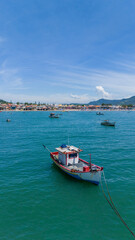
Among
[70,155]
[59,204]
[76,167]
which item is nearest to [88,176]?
[76,167]

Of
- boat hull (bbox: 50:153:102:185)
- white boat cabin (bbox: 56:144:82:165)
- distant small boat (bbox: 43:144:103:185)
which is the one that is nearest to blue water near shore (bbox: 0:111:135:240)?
boat hull (bbox: 50:153:102:185)

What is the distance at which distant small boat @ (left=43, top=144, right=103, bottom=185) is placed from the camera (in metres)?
19.7

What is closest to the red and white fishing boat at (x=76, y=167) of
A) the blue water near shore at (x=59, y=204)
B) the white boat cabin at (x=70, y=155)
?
the white boat cabin at (x=70, y=155)

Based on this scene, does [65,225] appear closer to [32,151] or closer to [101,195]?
[101,195]

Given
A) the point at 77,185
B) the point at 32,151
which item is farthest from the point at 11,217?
the point at 32,151

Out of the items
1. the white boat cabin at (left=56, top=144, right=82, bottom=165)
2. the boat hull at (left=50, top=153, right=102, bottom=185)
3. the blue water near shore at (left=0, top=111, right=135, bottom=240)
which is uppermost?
the white boat cabin at (left=56, top=144, right=82, bottom=165)

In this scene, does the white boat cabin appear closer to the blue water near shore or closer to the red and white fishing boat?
the red and white fishing boat

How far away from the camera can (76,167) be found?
23.1m

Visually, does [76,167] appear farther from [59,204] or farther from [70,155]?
[59,204]

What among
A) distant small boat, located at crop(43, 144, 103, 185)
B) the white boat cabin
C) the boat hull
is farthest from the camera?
the white boat cabin

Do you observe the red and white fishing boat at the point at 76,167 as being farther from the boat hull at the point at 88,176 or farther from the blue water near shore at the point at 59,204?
the blue water near shore at the point at 59,204

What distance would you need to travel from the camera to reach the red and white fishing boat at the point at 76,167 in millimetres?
19719

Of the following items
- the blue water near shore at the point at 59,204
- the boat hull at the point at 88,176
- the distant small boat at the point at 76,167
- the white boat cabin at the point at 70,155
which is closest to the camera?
the blue water near shore at the point at 59,204

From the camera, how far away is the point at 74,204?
16.5 metres
